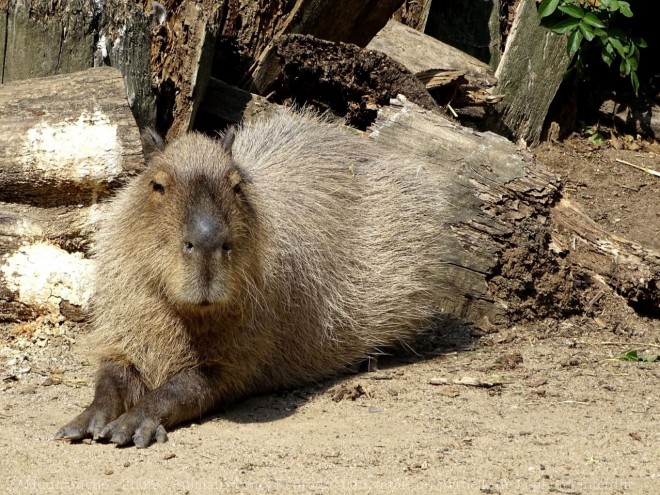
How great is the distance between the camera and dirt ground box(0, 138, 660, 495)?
3.00 m

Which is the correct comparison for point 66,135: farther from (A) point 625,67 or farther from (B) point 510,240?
(A) point 625,67

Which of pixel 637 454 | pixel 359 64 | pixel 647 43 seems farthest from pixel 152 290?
pixel 647 43

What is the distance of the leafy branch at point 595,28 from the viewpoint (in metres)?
6.41

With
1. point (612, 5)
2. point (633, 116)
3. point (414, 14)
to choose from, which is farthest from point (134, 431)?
point (633, 116)

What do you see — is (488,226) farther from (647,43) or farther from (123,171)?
(647,43)

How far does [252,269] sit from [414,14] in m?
4.15

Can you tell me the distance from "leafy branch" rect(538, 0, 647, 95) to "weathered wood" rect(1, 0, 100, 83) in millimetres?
3204

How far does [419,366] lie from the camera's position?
464 cm

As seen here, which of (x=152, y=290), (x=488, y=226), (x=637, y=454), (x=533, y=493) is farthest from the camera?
(x=488, y=226)

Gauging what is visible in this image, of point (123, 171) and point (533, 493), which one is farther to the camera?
point (123, 171)

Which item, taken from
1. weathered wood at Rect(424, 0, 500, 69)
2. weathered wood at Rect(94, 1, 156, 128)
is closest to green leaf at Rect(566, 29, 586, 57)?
weathered wood at Rect(424, 0, 500, 69)

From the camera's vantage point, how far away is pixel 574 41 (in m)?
6.40

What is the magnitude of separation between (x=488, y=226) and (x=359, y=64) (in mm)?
1259

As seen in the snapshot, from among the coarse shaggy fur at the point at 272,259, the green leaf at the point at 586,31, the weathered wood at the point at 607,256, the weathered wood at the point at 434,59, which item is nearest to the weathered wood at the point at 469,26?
the weathered wood at the point at 434,59
